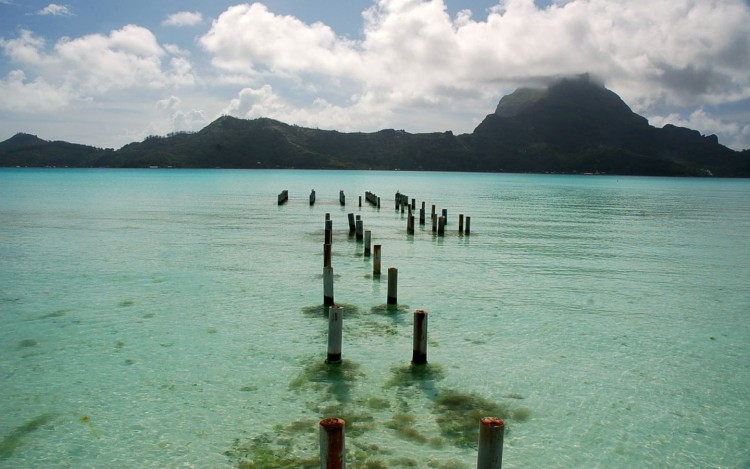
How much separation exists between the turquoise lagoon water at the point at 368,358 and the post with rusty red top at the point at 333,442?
2.17m

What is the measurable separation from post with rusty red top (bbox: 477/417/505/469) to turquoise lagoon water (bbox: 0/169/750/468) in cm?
224

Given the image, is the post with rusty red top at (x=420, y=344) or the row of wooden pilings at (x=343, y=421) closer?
the row of wooden pilings at (x=343, y=421)

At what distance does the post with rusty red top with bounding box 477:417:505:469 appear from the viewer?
230 inches

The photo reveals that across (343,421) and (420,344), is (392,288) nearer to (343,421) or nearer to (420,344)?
(420,344)

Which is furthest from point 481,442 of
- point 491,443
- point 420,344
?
point 420,344

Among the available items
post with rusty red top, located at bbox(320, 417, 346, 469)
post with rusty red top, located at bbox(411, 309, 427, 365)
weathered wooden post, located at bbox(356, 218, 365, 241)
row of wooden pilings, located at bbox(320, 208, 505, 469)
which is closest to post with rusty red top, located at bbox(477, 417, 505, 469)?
row of wooden pilings, located at bbox(320, 208, 505, 469)

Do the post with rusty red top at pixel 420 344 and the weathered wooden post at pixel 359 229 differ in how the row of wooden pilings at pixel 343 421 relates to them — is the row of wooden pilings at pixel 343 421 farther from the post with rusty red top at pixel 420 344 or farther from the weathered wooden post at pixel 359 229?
the weathered wooden post at pixel 359 229

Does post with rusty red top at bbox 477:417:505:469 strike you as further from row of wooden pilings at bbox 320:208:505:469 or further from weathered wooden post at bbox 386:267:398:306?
weathered wooden post at bbox 386:267:398:306

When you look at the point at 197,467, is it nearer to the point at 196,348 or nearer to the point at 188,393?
the point at 188,393

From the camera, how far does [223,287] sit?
19.0 metres

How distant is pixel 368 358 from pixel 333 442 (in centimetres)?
637

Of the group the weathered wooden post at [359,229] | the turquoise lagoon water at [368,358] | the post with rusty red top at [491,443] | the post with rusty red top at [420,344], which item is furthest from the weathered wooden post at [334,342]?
the weathered wooden post at [359,229]

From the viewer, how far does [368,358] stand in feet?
40.2

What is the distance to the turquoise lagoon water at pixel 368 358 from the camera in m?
8.73
